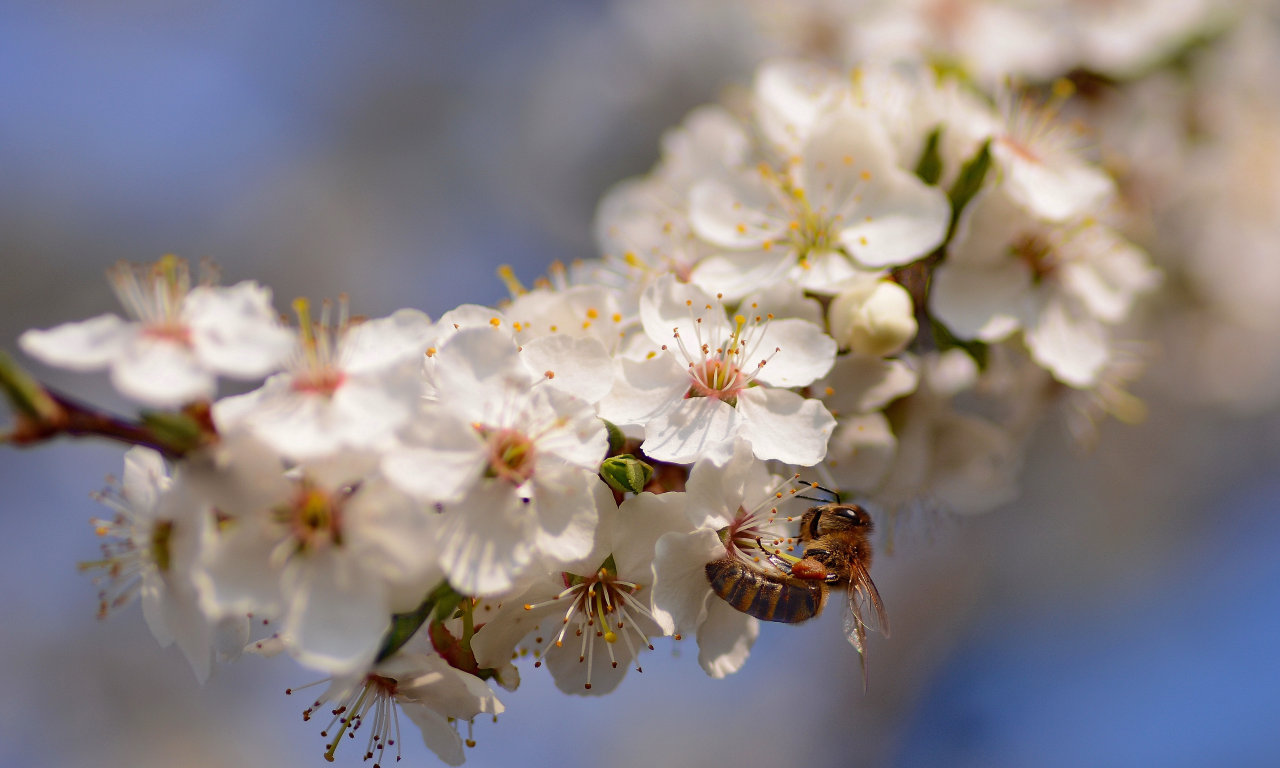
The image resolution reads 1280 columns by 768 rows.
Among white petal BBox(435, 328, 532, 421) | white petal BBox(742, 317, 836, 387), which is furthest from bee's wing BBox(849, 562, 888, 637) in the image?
white petal BBox(435, 328, 532, 421)

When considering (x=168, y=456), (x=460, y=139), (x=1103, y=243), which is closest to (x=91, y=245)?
(x=460, y=139)

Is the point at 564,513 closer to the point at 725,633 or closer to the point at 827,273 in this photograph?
the point at 725,633

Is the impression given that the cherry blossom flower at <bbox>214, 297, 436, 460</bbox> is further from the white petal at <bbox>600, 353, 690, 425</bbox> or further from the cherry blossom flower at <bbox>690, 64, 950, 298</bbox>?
the cherry blossom flower at <bbox>690, 64, 950, 298</bbox>

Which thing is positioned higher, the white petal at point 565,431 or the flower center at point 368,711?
the white petal at point 565,431

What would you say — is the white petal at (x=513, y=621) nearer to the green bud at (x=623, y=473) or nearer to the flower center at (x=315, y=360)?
the green bud at (x=623, y=473)

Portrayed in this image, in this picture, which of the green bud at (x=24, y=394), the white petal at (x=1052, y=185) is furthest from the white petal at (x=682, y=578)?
the white petal at (x=1052, y=185)

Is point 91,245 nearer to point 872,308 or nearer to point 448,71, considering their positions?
point 448,71
